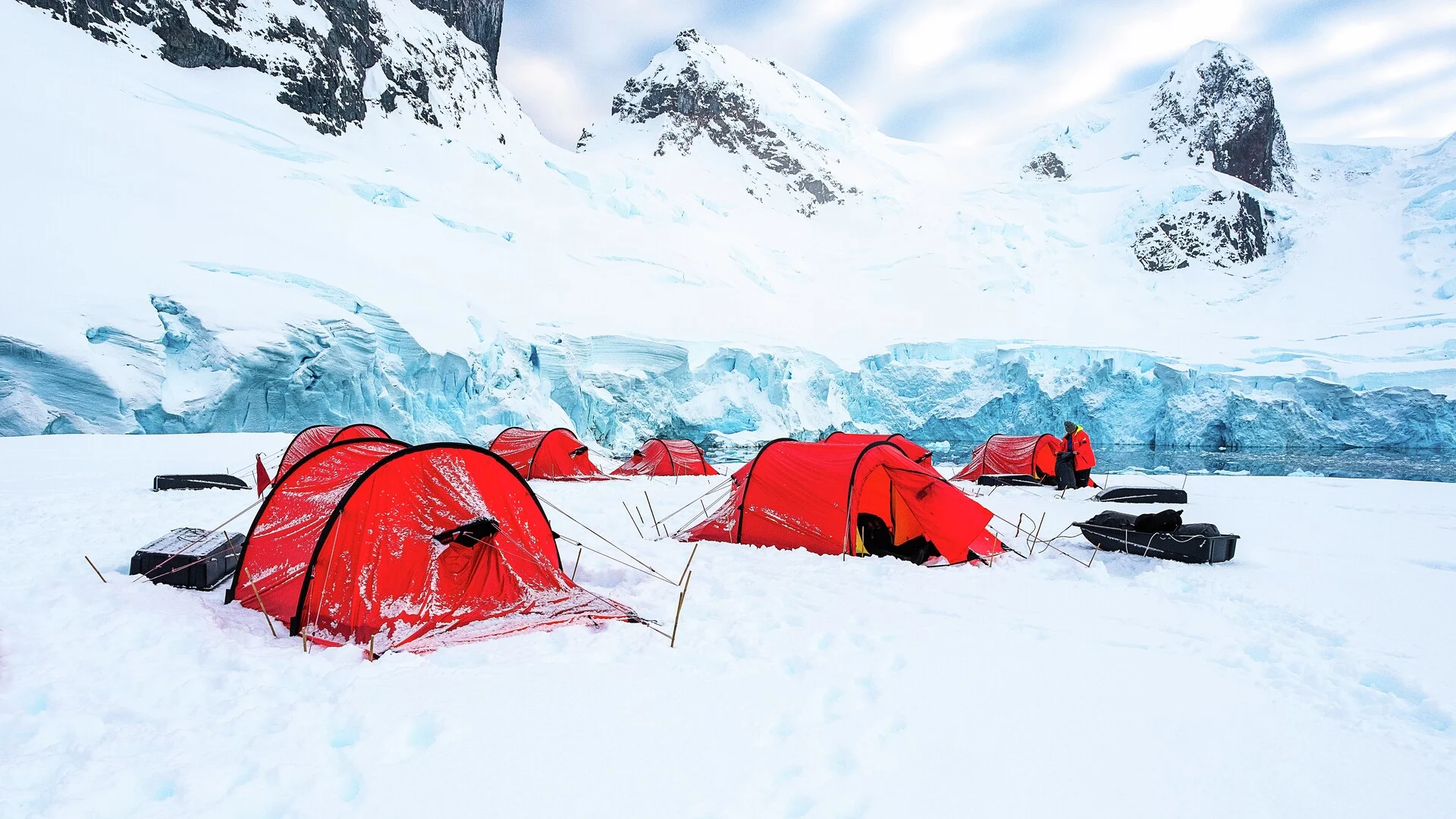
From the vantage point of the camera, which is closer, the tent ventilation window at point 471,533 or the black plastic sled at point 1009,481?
the tent ventilation window at point 471,533

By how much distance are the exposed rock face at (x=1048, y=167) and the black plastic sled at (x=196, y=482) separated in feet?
246

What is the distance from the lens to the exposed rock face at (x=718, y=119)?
65.1 meters

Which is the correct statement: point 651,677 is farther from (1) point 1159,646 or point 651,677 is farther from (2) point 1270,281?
(2) point 1270,281

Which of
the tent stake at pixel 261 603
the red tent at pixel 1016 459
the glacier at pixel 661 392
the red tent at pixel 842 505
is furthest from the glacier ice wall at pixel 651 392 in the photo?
the red tent at pixel 842 505

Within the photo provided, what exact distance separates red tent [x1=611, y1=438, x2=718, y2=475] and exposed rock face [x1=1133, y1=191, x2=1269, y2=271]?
5622 centimetres

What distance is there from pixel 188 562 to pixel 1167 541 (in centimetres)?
833

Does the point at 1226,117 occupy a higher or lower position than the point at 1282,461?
higher

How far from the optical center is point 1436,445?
30.1m

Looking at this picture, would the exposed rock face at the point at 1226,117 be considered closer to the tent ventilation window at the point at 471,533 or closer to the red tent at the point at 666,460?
the red tent at the point at 666,460

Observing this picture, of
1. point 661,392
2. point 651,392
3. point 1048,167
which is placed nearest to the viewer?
point 651,392

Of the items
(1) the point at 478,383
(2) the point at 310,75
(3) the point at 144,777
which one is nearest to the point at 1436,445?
(1) the point at 478,383

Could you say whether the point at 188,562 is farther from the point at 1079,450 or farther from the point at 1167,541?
the point at 1079,450

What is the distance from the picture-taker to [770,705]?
3.09 m

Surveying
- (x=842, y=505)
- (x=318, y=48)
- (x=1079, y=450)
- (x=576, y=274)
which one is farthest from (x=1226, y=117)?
(x=842, y=505)
